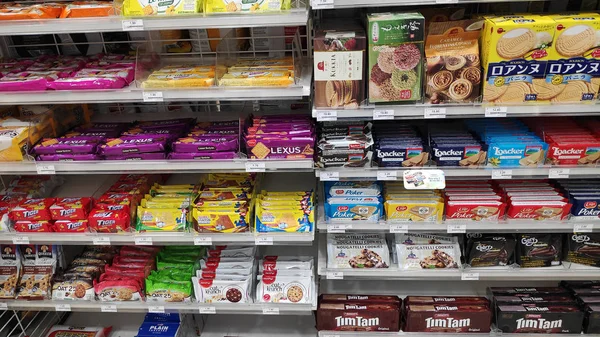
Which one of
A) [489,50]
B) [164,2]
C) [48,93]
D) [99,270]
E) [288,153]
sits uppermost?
[164,2]

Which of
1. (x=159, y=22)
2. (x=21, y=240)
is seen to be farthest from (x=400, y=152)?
(x=21, y=240)

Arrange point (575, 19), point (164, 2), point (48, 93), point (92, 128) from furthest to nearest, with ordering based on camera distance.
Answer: point (92, 128) < point (48, 93) < point (164, 2) < point (575, 19)

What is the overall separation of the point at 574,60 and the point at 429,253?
42.8 inches

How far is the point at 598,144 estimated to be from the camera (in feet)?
6.71


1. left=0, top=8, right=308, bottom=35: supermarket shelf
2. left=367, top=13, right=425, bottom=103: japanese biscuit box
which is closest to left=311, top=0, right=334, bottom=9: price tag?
left=0, top=8, right=308, bottom=35: supermarket shelf

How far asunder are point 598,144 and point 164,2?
1933mm

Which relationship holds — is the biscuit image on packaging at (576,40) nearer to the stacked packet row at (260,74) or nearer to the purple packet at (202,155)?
the stacked packet row at (260,74)

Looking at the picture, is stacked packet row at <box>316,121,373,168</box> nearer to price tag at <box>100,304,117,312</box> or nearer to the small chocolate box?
the small chocolate box

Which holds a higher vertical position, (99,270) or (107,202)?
(107,202)

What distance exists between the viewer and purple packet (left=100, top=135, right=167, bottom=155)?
2.20m

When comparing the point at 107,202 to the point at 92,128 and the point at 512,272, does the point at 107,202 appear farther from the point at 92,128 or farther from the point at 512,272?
the point at 512,272

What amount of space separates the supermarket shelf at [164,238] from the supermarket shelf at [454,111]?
0.64 metres

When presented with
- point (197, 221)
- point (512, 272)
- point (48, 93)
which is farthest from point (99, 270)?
point (512, 272)

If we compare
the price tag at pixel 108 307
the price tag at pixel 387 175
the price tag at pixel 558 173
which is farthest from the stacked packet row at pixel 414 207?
the price tag at pixel 108 307
